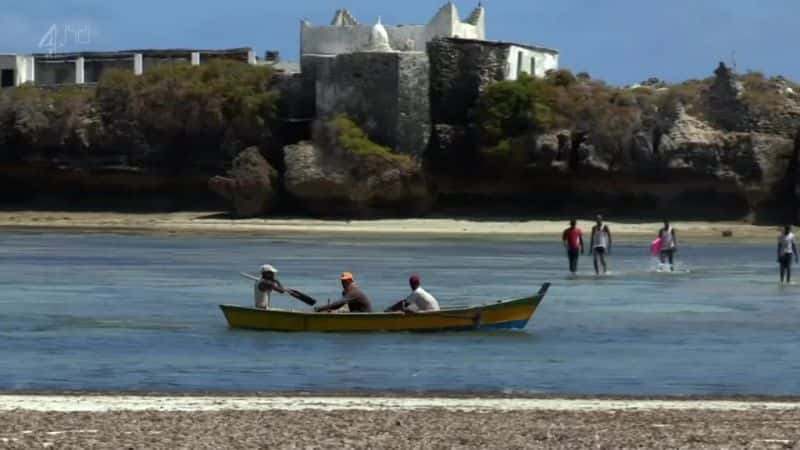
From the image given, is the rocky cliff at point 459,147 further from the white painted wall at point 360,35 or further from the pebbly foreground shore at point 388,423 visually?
the pebbly foreground shore at point 388,423

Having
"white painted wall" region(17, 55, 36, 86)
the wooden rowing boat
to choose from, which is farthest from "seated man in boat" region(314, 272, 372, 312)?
"white painted wall" region(17, 55, 36, 86)

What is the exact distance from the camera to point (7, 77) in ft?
256

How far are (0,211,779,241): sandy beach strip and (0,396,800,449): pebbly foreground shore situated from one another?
37.6 metres

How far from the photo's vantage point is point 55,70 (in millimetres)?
79250

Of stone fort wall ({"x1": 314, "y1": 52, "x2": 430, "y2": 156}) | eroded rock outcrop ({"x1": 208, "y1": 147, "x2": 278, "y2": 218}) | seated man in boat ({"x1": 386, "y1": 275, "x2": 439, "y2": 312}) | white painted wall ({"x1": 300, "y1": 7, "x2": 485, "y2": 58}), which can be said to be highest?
white painted wall ({"x1": 300, "y1": 7, "x2": 485, "y2": 58})

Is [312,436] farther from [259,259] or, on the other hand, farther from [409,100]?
[409,100]

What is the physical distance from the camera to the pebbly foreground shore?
1409 centimetres

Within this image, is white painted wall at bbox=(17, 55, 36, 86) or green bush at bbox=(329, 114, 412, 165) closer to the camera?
green bush at bbox=(329, 114, 412, 165)

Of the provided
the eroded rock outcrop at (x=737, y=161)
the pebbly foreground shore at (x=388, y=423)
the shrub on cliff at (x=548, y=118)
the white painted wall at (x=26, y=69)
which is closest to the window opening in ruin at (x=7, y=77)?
the white painted wall at (x=26, y=69)

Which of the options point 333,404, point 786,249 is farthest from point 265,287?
point 786,249

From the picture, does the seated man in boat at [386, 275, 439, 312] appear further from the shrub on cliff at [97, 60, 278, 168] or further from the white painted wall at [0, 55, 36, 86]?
the white painted wall at [0, 55, 36, 86]

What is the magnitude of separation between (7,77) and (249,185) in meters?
21.3

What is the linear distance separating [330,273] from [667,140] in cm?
2455

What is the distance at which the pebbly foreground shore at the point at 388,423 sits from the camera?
555 inches
